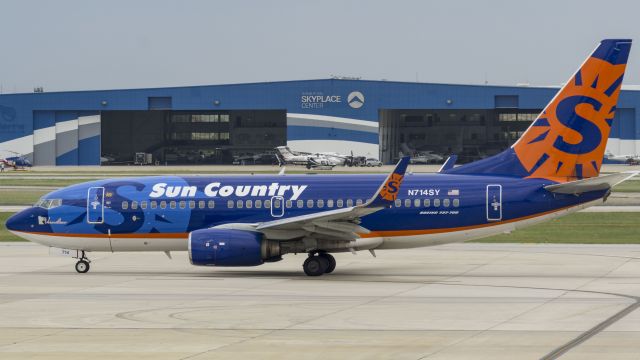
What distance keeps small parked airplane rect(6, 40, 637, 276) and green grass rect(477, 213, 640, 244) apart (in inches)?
451

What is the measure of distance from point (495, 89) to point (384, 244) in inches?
4191

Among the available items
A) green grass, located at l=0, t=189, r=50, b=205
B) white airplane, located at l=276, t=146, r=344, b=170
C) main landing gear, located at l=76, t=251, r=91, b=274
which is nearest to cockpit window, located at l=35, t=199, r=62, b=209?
main landing gear, located at l=76, t=251, r=91, b=274

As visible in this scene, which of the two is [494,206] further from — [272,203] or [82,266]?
[82,266]

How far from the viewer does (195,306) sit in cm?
2808

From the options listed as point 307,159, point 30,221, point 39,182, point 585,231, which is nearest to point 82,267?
point 30,221

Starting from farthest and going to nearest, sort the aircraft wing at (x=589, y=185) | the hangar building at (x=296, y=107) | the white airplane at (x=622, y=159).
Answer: the hangar building at (x=296, y=107) → the white airplane at (x=622, y=159) → the aircraft wing at (x=589, y=185)

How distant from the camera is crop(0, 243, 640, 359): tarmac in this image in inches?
862

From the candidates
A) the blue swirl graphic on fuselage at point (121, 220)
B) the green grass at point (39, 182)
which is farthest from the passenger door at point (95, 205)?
the green grass at point (39, 182)

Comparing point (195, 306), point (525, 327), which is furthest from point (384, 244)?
point (525, 327)

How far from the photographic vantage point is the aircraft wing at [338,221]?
3278 cm

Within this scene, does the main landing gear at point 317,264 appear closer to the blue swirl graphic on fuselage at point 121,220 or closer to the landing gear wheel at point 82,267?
the blue swirl graphic on fuselage at point 121,220

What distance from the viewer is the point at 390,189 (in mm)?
32750

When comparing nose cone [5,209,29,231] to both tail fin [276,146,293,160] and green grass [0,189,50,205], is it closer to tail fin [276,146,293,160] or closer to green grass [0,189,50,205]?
green grass [0,189,50,205]

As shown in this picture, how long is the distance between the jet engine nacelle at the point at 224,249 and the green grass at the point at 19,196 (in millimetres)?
39442
